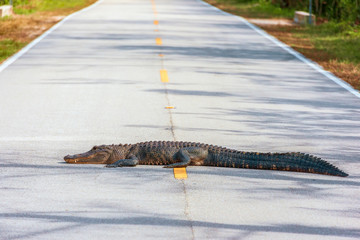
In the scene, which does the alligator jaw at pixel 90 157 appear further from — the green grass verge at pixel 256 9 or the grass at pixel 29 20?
the green grass verge at pixel 256 9

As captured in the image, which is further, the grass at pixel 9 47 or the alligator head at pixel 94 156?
the grass at pixel 9 47

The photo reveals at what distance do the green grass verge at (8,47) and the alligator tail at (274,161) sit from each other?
10023 mm

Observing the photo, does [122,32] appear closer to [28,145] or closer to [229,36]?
[229,36]

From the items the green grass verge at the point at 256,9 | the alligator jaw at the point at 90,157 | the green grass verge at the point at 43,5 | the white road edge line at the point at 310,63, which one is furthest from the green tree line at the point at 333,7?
the alligator jaw at the point at 90,157

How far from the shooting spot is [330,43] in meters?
21.3

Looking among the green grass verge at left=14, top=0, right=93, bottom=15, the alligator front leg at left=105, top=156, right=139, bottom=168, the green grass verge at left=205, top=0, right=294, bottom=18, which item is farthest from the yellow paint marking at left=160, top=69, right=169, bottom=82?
the green grass verge at left=205, top=0, right=294, bottom=18

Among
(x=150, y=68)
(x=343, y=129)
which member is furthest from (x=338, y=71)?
(x=343, y=129)

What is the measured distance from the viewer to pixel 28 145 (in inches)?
346

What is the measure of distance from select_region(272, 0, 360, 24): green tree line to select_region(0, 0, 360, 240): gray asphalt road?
754cm

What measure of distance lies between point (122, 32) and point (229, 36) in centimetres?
358

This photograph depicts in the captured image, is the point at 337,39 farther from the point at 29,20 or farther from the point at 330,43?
the point at 29,20

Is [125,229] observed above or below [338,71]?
above

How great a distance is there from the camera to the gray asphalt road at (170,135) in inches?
235

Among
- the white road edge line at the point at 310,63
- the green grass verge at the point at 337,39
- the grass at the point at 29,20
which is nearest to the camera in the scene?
the white road edge line at the point at 310,63
